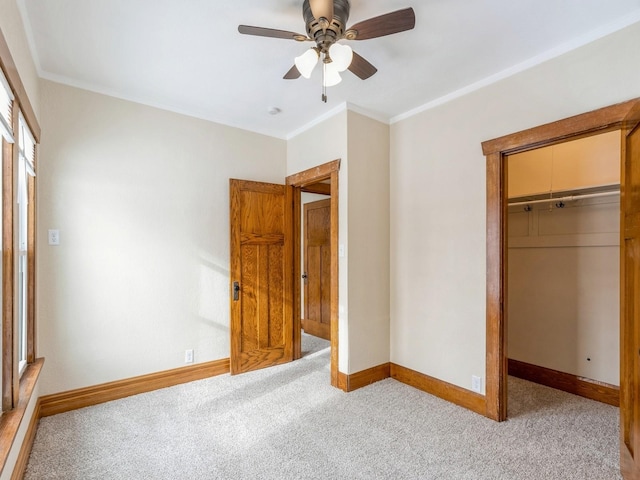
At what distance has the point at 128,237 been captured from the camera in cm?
287

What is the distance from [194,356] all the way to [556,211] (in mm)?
3746

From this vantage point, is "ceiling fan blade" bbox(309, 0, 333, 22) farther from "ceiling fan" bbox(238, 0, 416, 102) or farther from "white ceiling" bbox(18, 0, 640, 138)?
"white ceiling" bbox(18, 0, 640, 138)

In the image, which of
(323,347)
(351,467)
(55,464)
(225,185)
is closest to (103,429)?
(55,464)

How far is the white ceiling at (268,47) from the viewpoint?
1.84m

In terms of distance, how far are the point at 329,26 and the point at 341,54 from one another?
0.15 m

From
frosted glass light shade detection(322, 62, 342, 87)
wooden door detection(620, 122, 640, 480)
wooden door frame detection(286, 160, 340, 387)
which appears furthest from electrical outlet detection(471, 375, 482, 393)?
frosted glass light shade detection(322, 62, 342, 87)

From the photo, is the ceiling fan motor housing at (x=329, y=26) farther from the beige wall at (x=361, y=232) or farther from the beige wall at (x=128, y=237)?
the beige wall at (x=128, y=237)

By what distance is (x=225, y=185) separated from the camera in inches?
135

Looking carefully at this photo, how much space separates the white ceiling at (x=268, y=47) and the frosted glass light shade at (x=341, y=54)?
0.27 meters

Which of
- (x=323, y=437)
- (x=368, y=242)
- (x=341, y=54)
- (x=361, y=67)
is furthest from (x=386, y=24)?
(x=323, y=437)

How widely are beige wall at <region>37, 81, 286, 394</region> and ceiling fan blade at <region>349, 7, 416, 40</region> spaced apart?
6.90 ft

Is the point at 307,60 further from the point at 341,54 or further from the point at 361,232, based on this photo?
the point at 361,232

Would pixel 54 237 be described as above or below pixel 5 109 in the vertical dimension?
below

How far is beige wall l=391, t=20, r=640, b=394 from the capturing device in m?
2.09
